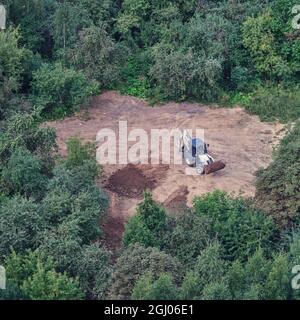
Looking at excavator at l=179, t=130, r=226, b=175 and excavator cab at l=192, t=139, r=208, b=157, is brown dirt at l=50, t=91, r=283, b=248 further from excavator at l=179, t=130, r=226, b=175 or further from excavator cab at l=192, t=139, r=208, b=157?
excavator cab at l=192, t=139, r=208, b=157

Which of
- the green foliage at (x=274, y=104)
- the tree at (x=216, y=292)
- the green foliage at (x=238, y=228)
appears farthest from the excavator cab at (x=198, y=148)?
the tree at (x=216, y=292)

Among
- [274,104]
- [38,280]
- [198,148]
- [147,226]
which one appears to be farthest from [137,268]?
→ [274,104]

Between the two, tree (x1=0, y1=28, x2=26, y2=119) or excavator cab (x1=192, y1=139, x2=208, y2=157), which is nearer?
excavator cab (x1=192, y1=139, x2=208, y2=157)

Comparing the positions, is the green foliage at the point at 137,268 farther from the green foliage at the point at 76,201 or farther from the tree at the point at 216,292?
the green foliage at the point at 76,201

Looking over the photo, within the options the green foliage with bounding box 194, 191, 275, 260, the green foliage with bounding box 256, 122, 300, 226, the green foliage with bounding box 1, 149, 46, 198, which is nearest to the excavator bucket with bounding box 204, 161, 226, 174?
the green foliage with bounding box 256, 122, 300, 226

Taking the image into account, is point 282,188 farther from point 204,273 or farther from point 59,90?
point 59,90
